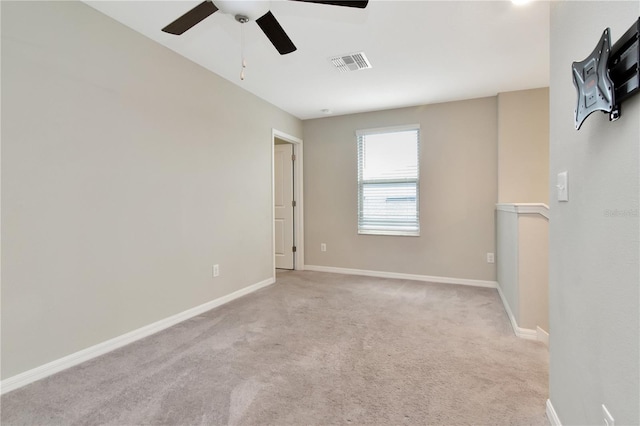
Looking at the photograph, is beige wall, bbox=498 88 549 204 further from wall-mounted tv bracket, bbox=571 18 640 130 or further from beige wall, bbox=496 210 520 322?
wall-mounted tv bracket, bbox=571 18 640 130

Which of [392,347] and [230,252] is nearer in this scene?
[392,347]

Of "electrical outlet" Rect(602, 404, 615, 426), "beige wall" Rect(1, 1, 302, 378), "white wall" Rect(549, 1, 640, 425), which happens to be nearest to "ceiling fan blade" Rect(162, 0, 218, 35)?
"beige wall" Rect(1, 1, 302, 378)

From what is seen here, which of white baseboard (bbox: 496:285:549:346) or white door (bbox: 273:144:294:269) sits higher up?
white door (bbox: 273:144:294:269)

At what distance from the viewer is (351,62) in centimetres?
306

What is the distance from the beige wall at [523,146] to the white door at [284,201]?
3.15 metres

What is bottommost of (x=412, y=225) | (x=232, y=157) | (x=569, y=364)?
(x=569, y=364)

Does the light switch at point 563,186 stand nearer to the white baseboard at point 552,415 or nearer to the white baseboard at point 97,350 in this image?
the white baseboard at point 552,415

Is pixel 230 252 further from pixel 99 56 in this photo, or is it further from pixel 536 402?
pixel 536 402

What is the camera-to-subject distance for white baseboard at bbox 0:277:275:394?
1850 mm

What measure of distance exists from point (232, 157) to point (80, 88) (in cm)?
163

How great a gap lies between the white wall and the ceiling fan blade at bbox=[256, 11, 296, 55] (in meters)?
1.46

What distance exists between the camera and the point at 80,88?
217cm

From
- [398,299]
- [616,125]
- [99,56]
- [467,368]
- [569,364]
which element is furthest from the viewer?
[398,299]

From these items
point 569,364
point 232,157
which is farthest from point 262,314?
point 569,364
